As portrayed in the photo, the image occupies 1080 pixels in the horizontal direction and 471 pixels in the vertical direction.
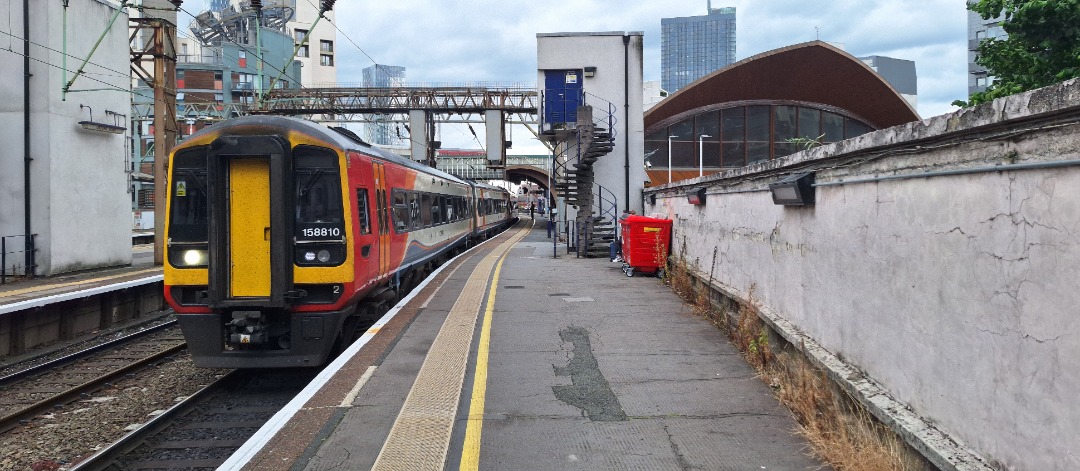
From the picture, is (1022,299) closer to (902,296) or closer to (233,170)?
(902,296)

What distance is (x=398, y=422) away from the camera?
5598 mm

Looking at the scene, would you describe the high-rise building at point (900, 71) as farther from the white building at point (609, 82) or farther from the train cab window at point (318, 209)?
the train cab window at point (318, 209)

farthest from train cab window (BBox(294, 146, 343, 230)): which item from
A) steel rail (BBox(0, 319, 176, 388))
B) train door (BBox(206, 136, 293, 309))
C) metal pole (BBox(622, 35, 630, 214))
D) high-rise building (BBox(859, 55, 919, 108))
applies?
high-rise building (BBox(859, 55, 919, 108))

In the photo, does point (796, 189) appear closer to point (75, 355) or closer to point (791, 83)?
point (75, 355)

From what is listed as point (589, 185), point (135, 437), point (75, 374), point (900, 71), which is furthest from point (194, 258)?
point (900, 71)

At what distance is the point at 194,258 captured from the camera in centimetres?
818

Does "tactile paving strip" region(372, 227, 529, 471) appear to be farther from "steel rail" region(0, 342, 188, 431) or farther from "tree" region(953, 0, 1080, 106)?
"tree" region(953, 0, 1080, 106)

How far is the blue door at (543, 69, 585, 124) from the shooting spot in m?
24.8

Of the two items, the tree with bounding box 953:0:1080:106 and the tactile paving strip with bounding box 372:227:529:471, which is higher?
the tree with bounding box 953:0:1080:106

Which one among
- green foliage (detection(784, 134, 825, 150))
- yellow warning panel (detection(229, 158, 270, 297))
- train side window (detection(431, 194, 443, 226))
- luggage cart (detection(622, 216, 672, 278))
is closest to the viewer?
yellow warning panel (detection(229, 158, 270, 297))

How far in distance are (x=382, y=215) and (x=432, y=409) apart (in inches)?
188

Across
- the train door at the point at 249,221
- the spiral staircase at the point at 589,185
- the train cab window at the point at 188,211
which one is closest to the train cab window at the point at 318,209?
the train door at the point at 249,221

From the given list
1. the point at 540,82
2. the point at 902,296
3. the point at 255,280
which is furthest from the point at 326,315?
the point at 540,82

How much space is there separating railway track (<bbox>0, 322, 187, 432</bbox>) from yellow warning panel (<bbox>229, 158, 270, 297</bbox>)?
254cm
